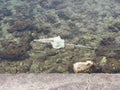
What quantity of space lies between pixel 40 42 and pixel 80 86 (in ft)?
6.54

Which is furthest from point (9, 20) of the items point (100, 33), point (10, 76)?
point (10, 76)

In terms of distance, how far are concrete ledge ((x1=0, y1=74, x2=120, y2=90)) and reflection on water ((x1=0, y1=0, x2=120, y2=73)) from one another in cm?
57

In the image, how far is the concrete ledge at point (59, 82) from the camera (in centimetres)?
312

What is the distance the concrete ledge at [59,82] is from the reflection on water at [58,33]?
1.88 feet

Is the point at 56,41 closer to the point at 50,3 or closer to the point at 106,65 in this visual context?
the point at 106,65

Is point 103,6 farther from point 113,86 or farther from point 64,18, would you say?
point 113,86

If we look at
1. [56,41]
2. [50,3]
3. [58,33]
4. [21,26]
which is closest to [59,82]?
[56,41]

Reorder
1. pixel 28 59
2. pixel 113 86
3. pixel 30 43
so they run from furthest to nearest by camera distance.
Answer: pixel 30 43 → pixel 28 59 → pixel 113 86

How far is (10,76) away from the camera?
10.9ft

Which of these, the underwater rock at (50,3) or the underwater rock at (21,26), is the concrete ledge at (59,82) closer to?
the underwater rock at (21,26)

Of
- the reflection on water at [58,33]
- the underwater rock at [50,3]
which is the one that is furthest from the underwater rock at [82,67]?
the underwater rock at [50,3]

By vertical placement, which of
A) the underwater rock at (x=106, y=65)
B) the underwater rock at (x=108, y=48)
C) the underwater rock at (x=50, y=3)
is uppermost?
the underwater rock at (x=50, y=3)

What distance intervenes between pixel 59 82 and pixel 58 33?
2151 mm

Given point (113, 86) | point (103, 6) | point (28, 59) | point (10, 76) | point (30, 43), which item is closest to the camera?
point (113, 86)
